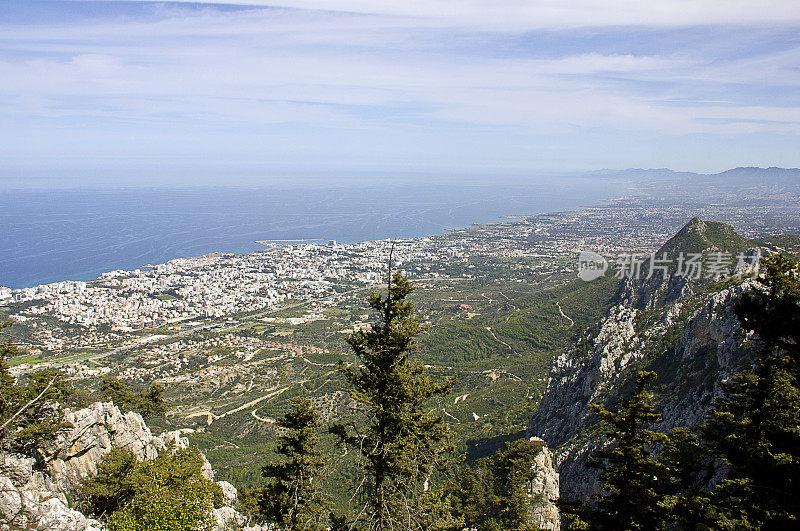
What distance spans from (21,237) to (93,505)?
176187 millimetres

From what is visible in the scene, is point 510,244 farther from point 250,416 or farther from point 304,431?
point 304,431

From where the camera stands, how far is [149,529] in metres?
9.91

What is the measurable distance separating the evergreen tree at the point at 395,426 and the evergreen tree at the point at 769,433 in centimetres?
553

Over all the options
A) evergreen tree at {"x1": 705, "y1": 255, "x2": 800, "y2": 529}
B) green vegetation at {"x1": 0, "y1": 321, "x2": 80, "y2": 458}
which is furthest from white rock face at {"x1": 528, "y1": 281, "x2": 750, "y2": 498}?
green vegetation at {"x1": 0, "y1": 321, "x2": 80, "y2": 458}

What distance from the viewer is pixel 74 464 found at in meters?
17.4

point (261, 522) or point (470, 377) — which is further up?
point (261, 522)

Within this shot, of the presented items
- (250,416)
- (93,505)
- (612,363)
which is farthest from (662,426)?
(250,416)

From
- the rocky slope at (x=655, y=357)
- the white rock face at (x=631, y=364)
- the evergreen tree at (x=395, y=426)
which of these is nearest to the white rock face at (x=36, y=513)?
the evergreen tree at (x=395, y=426)

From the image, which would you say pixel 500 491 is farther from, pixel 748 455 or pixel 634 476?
pixel 748 455

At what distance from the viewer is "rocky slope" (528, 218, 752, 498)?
21297 millimetres

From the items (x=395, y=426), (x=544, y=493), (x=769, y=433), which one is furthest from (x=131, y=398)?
(x=769, y=433)

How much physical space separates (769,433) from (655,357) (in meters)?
22.2

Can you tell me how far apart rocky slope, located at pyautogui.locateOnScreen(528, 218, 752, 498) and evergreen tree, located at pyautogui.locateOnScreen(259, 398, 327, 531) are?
8368mm

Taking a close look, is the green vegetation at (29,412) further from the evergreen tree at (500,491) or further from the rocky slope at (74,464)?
the evergreen tree at (500,491)
